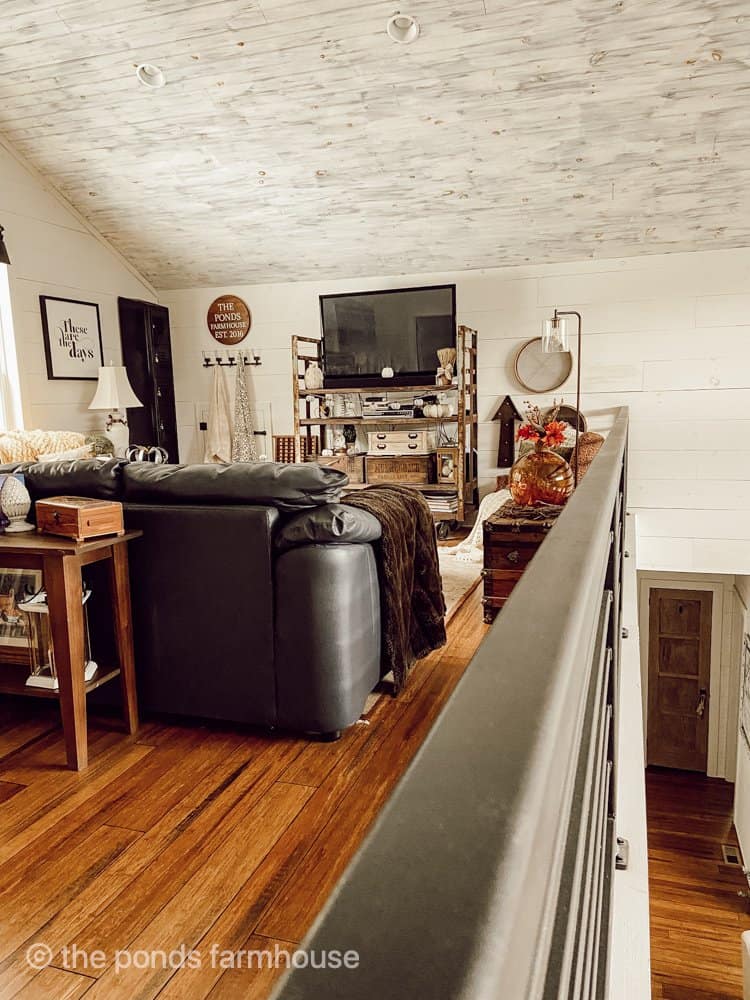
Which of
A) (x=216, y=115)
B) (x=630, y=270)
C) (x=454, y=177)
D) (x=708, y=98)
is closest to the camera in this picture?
(x=708, y=98)

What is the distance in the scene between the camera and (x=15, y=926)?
1.65 meters

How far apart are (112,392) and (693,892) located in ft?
19.3

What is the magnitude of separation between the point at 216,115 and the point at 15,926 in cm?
470

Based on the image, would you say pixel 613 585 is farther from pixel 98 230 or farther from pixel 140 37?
pixel 98 230

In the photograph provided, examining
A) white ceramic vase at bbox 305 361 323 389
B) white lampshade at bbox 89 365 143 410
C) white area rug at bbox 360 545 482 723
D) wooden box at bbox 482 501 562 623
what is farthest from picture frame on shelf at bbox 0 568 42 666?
white ceramic vase at bbox 305 361 323 389

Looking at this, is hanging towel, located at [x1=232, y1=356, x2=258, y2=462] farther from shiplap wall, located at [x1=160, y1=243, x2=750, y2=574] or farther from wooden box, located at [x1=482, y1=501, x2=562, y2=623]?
wooden box, located at [x1=482, y1=501, x2=562, y2=623]

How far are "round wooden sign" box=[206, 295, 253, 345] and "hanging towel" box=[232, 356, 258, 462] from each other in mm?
297

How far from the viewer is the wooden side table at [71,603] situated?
7.39 ft

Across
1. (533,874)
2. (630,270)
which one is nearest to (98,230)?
(630,270)

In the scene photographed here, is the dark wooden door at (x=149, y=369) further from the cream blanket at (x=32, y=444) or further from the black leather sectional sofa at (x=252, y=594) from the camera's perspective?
the black leather sectional sofa at (x=252, y=594)

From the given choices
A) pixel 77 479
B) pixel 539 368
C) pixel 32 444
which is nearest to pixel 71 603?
pixel 77 479

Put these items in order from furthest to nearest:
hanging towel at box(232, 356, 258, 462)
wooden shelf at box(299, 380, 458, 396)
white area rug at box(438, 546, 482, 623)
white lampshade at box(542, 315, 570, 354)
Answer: hanging towel at box(232, 356, 258, 462) → wooden shelf at box(299, 380, 458, 396) → white area rug at box(438, 546, 482, 623) → white lampshade at box(542, 315, 570, 354)

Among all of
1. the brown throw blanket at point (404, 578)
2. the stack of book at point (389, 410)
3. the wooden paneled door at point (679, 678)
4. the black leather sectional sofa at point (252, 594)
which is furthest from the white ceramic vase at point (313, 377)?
the black leather sectional sofa at point (252, 594)

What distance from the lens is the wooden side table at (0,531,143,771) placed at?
7.39 feet
